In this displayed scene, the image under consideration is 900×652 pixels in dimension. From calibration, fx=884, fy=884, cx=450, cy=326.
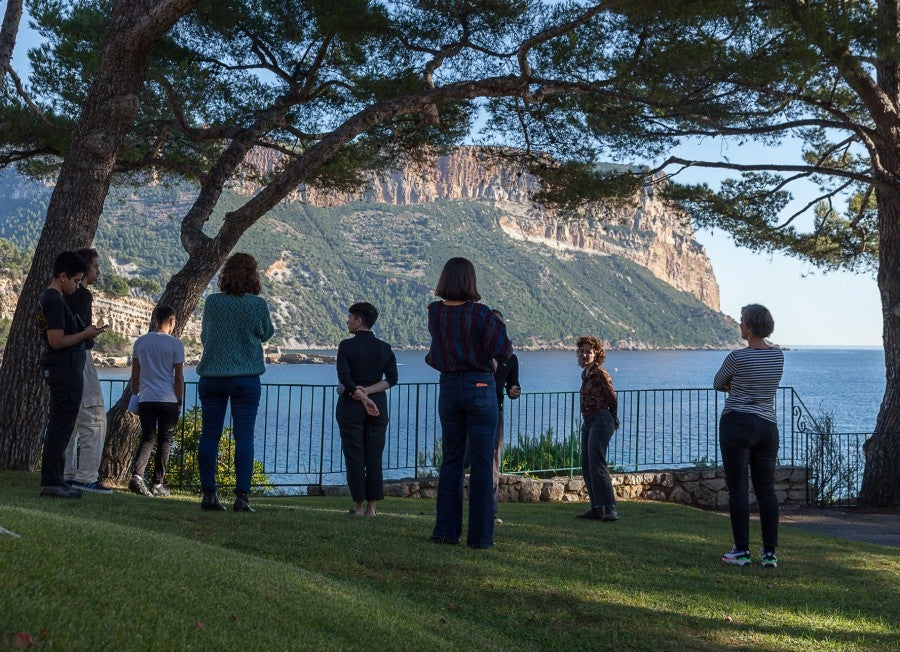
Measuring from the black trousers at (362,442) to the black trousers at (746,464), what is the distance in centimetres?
247

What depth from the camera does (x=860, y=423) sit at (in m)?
47.0

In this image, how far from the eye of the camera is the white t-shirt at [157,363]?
699cm

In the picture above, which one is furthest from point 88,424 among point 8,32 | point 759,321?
point 8,32

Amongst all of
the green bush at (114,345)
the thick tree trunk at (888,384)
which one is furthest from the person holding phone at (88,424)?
the green bush at (114,345)

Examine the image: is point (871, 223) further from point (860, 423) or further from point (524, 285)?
point (524, 285)

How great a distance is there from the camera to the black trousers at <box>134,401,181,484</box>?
7148mm

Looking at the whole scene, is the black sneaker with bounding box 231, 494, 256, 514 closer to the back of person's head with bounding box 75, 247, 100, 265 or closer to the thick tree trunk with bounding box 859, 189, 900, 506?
the back of person's head with bounding box 75, 247, 100, 265

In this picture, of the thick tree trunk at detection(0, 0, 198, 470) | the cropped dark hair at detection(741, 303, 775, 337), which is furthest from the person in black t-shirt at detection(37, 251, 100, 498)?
the cropped dark hair at detection(741, 303, 775, 337)

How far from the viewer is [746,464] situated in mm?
5684

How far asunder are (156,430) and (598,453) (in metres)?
3.83

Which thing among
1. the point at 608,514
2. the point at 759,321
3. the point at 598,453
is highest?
the point at 759,321

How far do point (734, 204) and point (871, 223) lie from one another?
123 inches

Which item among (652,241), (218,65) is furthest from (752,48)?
(652,241)

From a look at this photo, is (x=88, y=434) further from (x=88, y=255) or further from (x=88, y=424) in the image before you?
(x=88, y=255)
